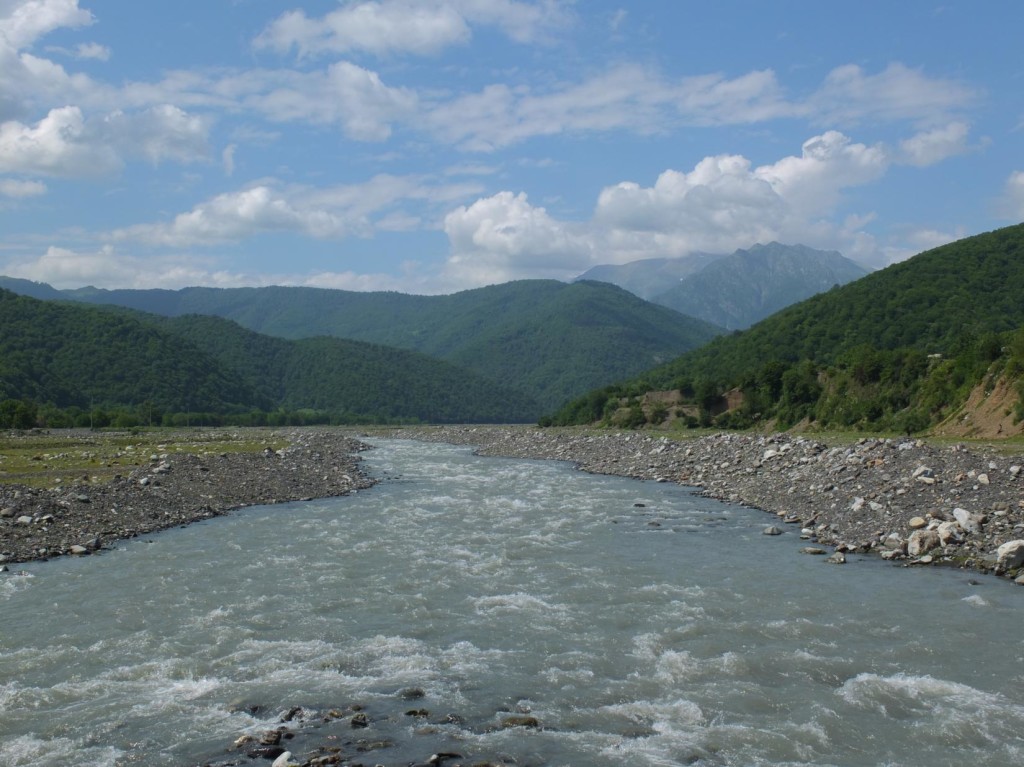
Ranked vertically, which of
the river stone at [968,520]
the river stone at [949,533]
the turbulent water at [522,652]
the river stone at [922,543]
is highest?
the river stone at [968,520]

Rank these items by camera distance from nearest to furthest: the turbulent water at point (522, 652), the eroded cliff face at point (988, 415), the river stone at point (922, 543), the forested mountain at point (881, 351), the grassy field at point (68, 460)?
the turbulent water at point (522, 652)
the river stone at point (922, 543)
the grassy field at point (68, 460)
the eroded cliff face at point (988, 415)
the forested mountain at point (881, 351)

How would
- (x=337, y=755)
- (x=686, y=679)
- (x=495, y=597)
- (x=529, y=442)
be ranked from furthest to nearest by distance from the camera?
(x=529, y=442) → (x=495, y=597) → (x=686, y=679) → (x=337, y=755)

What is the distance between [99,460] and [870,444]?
37.3 metres

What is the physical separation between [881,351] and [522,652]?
163 feet

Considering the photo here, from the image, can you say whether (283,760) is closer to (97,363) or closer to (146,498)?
(146,498)

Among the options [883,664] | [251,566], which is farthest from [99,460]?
[883,664]

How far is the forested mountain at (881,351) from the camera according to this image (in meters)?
42.2

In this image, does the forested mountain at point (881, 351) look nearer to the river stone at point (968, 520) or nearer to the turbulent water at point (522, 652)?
the river stone at point (968, 520)

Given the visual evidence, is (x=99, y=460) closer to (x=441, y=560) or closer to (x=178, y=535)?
(x=178, y=535)

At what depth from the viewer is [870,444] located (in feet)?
93.5

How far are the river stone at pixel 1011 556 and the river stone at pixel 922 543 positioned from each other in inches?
64.4

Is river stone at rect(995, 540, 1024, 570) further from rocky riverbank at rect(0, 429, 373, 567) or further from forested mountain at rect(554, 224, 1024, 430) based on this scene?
rocky riverbank at rect(0, 429, 373, 567)

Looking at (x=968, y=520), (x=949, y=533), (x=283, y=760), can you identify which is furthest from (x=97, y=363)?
(x=283, y=760)

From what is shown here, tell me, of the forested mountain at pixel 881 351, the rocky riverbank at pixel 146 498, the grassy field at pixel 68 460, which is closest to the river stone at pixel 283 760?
the rocky riverbank at pixel 146 498
